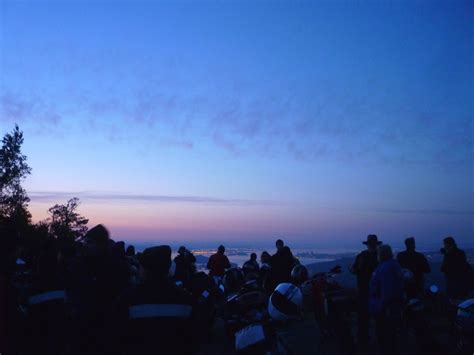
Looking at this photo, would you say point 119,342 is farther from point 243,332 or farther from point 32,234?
point 32,234

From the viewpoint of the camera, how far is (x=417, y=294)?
8.59 metres

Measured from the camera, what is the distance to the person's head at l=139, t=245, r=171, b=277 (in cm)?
355

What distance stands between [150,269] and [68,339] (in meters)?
2.43

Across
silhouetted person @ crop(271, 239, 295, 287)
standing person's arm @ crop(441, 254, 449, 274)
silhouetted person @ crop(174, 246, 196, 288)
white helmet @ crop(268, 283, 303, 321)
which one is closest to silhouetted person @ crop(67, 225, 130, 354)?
white helmet @ crop(268, 283, 303, 321)

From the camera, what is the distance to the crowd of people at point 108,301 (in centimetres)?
346

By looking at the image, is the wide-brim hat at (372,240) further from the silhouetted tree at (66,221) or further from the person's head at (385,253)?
the silhouetted tree at (66,221)

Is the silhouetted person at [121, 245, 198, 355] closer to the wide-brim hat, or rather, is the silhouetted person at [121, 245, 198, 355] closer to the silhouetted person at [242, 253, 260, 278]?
the wide-brim hat

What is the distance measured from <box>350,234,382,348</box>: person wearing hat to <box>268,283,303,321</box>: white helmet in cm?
400

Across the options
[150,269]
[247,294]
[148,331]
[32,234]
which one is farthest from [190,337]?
[32,234]

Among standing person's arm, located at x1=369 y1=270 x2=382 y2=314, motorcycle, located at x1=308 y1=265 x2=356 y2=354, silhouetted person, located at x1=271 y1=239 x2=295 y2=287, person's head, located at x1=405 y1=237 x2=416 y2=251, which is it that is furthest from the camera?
silhouetted person, located at x1=271 y1=239 x2=295 y2=287

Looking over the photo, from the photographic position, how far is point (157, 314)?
3.43 metres

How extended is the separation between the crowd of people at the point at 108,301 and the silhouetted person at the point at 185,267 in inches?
41.2

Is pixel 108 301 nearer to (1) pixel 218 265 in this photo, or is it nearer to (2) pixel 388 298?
(2) pixel 388 298

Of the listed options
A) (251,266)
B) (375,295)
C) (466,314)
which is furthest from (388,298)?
(251,266)
